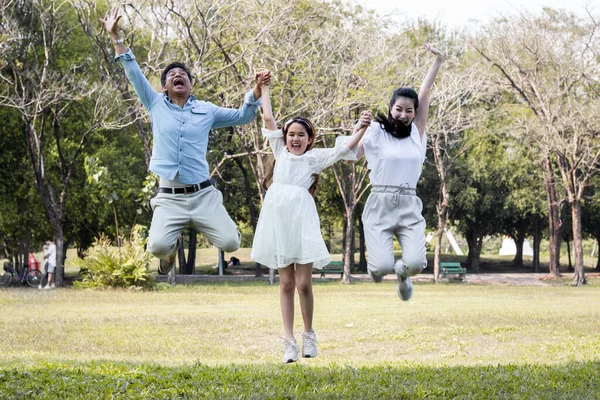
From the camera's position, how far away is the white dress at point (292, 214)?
730 cm

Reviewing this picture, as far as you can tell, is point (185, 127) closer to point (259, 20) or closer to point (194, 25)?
point (259, 20)

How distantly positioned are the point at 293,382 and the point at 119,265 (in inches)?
744

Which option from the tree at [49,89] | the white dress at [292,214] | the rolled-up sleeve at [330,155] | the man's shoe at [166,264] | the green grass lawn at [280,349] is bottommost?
the green grass lawn at [280,349]

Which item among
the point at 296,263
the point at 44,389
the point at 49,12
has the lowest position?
the point at 44,389

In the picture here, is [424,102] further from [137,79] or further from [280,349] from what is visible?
[280,349]

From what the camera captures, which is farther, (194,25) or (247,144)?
(247,144)

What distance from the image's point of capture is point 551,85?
33.4m

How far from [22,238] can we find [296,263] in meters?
35.0

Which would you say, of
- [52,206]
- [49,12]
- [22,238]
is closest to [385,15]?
[49,12]

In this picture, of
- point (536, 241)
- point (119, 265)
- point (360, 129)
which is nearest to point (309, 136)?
point (360, 129)

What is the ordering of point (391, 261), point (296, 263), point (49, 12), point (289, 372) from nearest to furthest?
point (296, 263) < point (391, 261) < point (289, 372) < point (49, 12)

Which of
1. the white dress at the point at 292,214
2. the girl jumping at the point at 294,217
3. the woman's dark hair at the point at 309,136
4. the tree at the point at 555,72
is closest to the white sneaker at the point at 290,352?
the girl jumping at the point at 294,217

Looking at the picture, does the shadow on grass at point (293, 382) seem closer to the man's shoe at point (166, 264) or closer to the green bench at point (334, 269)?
the man's shoe at point (166, 264)

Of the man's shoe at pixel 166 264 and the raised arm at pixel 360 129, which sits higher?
the raised arm at pixel 360 129
